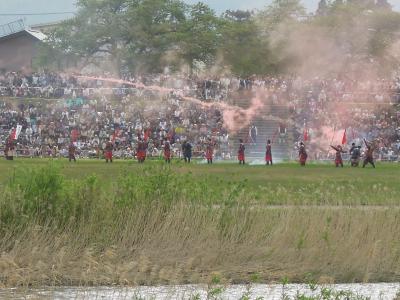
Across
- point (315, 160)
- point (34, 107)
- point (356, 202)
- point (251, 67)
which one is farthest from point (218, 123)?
point (356, 202)

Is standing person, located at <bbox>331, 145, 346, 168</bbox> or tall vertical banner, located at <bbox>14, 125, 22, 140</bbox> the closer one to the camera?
standing person, located at <bbox>331, 145, 346, 168</bbox>

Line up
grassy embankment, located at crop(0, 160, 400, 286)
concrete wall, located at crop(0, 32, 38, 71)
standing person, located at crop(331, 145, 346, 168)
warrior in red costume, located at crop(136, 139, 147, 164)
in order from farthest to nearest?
concrete wall, located at crop(0, 32, 38, 71) → warrior in red costume, located at crop(136, 139, 147, 164) → standing person, located at crop(331, 145, 346, 168) → grassy embankment, located at crop(0, 160, 400, 286)

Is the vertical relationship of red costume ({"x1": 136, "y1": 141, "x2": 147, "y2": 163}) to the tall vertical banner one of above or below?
below

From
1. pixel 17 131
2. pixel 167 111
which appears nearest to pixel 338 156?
pixel 167 111

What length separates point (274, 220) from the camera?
15352mm

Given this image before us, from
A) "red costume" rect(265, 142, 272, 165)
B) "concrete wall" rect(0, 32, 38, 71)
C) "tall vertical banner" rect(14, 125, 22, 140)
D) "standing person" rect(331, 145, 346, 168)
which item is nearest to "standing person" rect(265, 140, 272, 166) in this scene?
"red costume" rect(265, 142, 272, 165)

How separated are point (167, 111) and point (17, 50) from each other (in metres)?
27.6

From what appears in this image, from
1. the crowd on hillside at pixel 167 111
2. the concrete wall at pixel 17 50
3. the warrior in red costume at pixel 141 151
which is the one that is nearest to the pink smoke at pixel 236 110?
the crowd on hillside at pixel 167 111

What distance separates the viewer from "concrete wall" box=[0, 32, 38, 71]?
3100 inches

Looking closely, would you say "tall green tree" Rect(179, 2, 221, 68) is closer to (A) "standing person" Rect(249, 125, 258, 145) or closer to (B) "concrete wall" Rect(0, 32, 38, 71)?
(B) "concrete wall" Rect(0, 32, 38, 71)

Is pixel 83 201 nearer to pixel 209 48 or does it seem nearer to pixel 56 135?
pixel 56 135

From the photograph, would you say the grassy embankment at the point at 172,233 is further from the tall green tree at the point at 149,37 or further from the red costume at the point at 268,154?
the tall green tree at the point at 149,37

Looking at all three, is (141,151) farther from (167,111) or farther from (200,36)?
(200,36)

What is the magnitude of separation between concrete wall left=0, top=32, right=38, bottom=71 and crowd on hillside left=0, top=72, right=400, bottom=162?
17.1 meters
